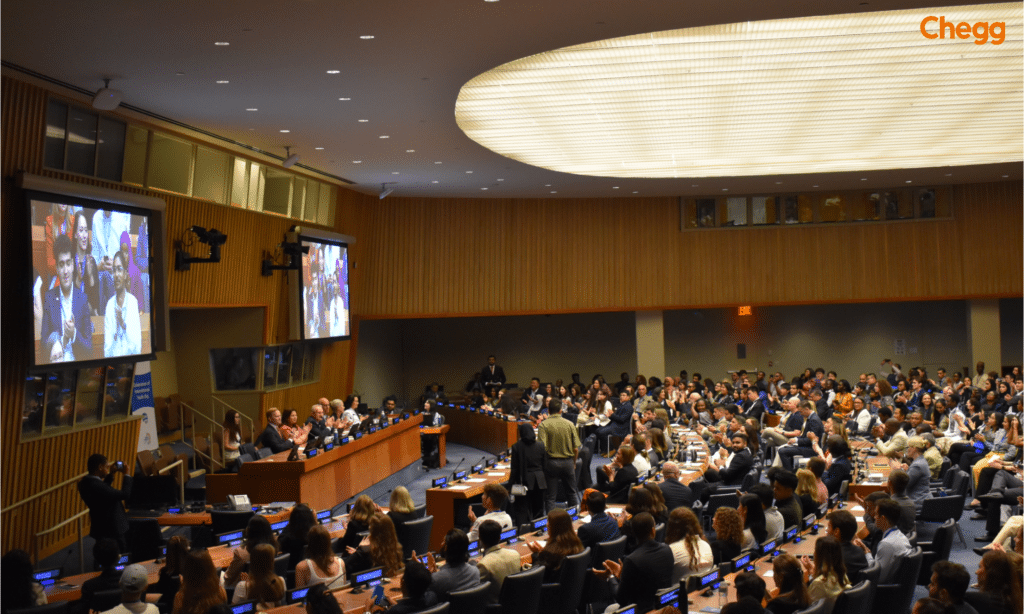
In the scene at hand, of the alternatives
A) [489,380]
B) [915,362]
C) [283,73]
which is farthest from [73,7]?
[915,362]

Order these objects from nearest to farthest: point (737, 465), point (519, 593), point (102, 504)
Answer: point (519, 593) < point (102, 504) < point (737, 465)

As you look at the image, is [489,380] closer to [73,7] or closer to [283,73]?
[283,73]

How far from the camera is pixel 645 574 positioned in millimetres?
5852

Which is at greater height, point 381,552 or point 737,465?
point 737,465

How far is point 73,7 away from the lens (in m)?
6.76

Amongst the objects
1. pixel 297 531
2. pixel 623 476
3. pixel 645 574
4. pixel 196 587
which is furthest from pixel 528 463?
pixel 196 587

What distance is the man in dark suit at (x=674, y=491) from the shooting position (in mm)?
8578

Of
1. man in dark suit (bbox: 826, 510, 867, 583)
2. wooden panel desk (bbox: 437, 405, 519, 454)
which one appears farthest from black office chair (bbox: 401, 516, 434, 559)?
wooden panel desk (bbox: 437, 405, 519, 454)

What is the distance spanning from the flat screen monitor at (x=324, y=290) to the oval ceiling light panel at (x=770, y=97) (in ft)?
12.7

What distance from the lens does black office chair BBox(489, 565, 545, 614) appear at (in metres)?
5.68

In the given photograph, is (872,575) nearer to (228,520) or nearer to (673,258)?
(228,520)

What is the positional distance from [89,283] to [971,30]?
380 inches

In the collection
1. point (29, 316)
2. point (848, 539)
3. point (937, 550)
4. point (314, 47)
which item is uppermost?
point (314, 47)

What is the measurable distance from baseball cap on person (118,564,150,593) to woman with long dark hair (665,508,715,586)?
3.32 metres
